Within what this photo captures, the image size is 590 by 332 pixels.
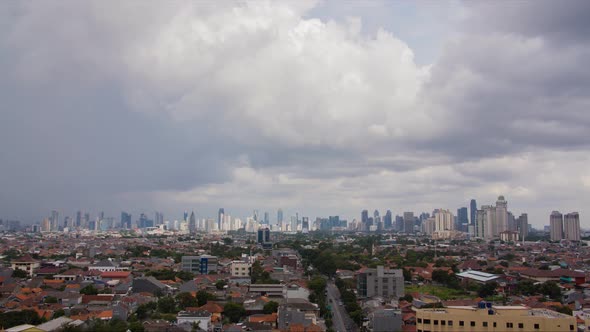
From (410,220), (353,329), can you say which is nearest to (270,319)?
(353,329)

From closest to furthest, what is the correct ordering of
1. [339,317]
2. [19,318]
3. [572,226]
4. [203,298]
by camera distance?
[19,318], [339,317], [203,298], [572,226]

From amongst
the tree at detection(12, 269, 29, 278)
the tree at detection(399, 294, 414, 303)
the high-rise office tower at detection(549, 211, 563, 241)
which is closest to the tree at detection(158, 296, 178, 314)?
the tree at detection(399, 294, 414, 303)

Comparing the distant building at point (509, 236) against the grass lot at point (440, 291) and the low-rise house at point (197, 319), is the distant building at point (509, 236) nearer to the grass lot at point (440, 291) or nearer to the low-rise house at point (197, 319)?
the grass lot at point (440, 291)

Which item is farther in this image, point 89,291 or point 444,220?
point 444,220

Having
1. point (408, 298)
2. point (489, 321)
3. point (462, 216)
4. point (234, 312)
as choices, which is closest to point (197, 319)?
point (234, 312)

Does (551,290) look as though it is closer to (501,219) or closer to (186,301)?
(186,301)

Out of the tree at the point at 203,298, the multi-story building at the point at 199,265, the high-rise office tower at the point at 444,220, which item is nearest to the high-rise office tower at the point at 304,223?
the high-rise office tower at the point at 444,220
